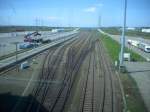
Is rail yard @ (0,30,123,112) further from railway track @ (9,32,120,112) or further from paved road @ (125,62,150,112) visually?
paved road @ (125,62,150,112)

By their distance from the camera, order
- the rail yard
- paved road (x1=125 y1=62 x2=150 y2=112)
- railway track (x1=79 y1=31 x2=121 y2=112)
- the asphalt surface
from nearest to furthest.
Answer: the rail yard → railway track (x1=79 y1=31 x2=121 y2=112) → paved road (x1=125 y1=62 x2=150 y2=112) → the asphalt surface

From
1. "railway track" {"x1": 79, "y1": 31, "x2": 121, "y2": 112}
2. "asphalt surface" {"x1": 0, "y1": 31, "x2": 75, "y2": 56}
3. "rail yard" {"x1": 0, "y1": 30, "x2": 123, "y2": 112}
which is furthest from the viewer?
"asphalt surface" {"x1": 0, "y1": 31, "x2": 75, "y2": 56}

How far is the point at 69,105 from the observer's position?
14109 mm

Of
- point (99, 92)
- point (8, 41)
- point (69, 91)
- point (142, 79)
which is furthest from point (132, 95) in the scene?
point (8, 41)

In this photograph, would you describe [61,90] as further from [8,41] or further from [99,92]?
[8,41]

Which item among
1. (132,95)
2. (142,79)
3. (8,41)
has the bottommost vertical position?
(132,95)

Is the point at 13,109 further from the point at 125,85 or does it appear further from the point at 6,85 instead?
the point at 125,85

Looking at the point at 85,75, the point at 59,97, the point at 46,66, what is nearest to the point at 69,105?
the point at 59,97

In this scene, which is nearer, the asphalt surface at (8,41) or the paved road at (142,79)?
the paved road at (142,79)

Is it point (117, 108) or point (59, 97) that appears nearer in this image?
point (117, 108)

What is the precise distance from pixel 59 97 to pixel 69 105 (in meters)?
1.59

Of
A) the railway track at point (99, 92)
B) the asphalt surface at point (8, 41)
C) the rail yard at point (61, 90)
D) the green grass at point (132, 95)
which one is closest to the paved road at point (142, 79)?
the green grass at point (132, 95)

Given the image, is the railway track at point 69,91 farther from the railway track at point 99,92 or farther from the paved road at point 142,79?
the paved road at point 142,79

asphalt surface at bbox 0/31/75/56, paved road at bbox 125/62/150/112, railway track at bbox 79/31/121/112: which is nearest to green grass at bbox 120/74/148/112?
paved road at bbox 125/62/150/112
